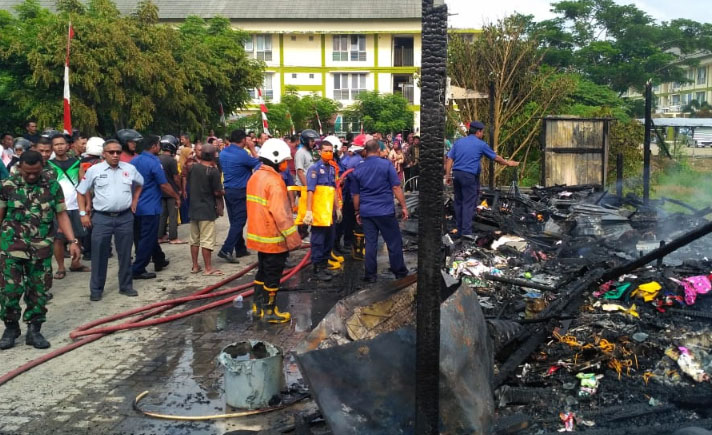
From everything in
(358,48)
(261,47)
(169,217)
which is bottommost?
(169,217)

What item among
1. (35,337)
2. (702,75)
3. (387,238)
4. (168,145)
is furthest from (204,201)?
(702,75)

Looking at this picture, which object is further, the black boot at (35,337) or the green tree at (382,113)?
the green tree at (382,113)

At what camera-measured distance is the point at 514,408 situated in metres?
4.82

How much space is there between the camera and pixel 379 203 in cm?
861

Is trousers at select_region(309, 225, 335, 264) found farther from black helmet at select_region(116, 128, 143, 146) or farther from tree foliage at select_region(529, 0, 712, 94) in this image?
tree foliage at select_region(529, 0, 712, 94)

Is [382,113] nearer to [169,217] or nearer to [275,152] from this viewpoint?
[169,217]

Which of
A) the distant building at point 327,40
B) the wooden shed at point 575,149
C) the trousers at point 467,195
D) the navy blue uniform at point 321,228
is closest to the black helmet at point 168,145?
the navy blue uniform at point 321,228

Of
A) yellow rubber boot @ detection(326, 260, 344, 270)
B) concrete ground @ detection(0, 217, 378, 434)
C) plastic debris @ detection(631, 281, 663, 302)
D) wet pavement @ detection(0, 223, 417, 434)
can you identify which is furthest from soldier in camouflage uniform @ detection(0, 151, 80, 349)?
plastic debris @ detection(631, 281, 663, 302)

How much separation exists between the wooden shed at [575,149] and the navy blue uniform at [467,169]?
19.0ft

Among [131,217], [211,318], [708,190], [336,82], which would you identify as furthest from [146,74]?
[336,82]

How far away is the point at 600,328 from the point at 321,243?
4696 mm

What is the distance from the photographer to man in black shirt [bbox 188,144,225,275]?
9.65 meters

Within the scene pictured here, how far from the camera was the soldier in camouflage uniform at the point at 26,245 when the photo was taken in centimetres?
635

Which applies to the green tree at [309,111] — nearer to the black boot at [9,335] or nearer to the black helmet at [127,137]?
the black helmet at [127,137]
